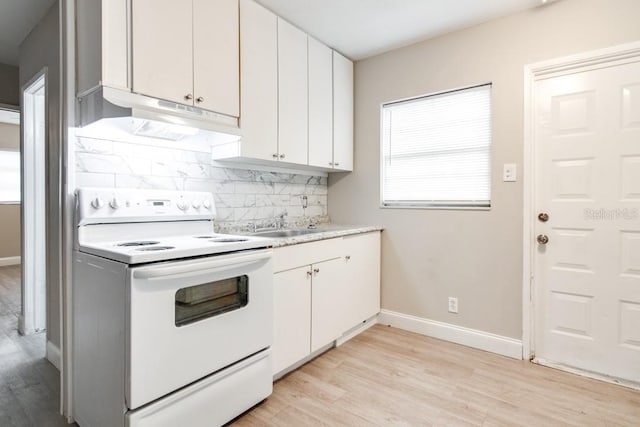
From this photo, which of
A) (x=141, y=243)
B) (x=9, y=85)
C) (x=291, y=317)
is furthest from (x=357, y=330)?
(x=9, y=85)

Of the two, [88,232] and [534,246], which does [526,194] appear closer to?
[534,246]

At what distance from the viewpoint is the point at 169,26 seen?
1.75 meters

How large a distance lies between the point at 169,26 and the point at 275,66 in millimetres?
787

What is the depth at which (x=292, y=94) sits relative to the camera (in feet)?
8.32

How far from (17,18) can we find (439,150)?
3310 millimetres

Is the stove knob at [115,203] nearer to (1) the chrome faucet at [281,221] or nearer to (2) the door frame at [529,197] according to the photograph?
(1) the chrome faucet at [281,221]

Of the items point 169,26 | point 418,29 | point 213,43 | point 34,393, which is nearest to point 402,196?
point 418,29

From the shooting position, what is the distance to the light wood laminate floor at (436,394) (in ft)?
5.74

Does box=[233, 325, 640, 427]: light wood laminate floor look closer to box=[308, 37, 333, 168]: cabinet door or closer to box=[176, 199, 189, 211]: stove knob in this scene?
box=[176, 199, 189, 211]: stove knob

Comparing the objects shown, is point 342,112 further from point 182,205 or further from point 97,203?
point 97,203

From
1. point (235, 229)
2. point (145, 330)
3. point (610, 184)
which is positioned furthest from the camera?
point (235, 229)

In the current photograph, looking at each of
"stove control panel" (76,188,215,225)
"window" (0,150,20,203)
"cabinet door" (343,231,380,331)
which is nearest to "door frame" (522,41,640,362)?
"cabinet door" (343,231,380,331)

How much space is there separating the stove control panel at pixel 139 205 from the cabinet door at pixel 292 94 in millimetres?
670

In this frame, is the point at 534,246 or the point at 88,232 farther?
the point at 534,246
